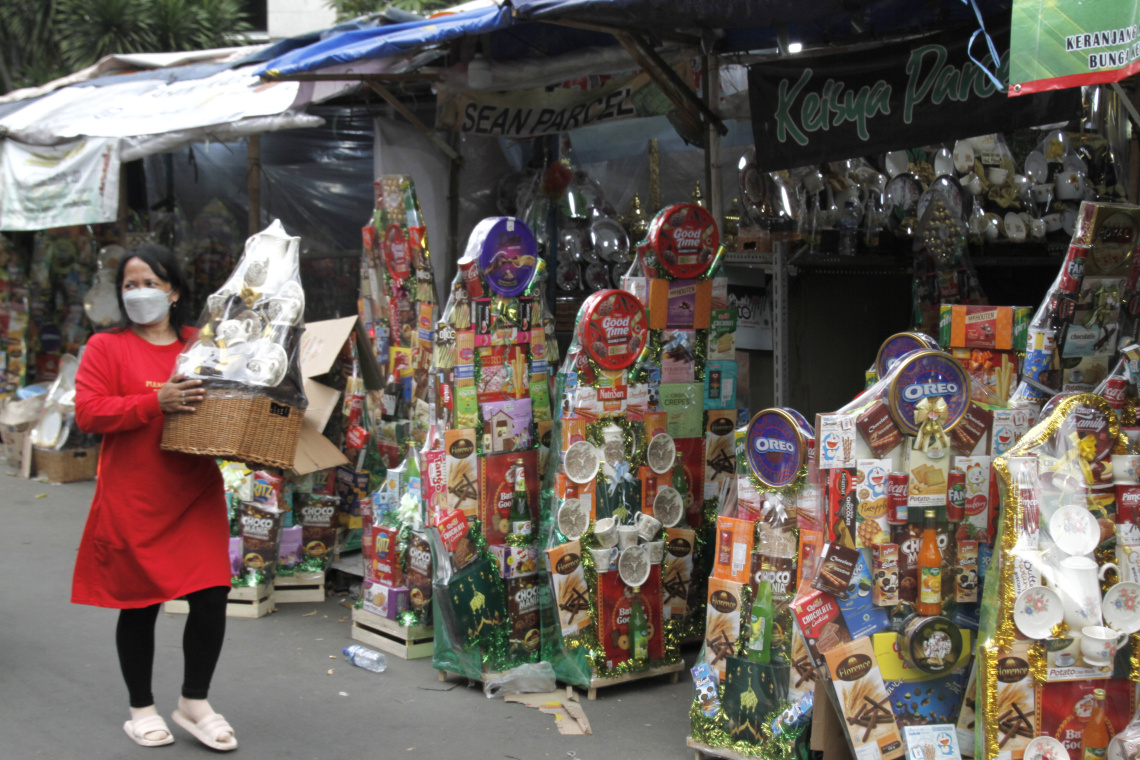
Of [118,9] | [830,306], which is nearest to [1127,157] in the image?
[830,306]

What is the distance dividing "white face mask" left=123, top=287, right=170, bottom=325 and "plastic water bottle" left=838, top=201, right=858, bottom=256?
161 inches

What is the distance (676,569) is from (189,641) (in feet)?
6.89

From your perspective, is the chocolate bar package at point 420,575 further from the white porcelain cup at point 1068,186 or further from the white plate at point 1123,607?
the white porcelain cup at point 1068,186

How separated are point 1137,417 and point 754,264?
3.06 metres

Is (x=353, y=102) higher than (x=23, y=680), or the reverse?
(x=353, y=102)

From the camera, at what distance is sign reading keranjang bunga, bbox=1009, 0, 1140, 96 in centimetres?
269

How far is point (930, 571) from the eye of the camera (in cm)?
321

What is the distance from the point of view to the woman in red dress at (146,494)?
132 inches

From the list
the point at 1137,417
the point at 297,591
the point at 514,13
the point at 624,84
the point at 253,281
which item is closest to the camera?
the point at 1137,417

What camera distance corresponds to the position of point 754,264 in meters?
6.03

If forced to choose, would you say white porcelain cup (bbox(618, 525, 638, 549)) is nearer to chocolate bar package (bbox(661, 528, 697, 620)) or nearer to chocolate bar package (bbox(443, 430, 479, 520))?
chocolate bar package (bbox(661, 528, 697, 620))

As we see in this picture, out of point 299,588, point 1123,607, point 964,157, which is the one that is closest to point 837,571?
point 1123,607

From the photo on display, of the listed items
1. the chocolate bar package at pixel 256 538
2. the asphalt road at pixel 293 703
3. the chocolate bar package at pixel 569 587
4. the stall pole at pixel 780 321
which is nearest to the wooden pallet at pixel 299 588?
the asphalt road at pixel 293 703

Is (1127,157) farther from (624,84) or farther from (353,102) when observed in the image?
(353,102)
